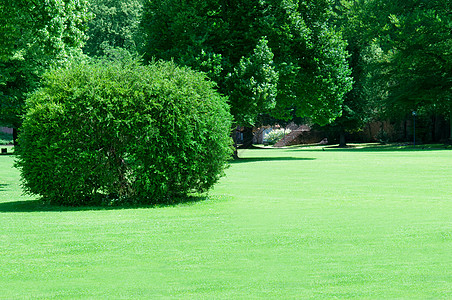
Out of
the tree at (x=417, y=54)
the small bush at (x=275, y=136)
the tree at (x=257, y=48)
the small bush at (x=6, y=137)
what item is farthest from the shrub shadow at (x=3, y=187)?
the small bush at (x=6, y=137)

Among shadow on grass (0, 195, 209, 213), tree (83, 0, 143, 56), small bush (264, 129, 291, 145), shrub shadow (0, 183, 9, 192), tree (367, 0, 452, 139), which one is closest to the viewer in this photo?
shadow on grass (0, 195, 209, 213)

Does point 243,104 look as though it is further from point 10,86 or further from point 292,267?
point 292,267

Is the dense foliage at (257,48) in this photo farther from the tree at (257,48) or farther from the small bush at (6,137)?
the small bush at (6,137)

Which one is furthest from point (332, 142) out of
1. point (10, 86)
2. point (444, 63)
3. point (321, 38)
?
point (10, 86)

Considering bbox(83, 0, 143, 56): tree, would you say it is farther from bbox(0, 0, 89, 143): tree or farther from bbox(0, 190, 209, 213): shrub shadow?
bbox(0, 190, 209, 213): shrub shadow

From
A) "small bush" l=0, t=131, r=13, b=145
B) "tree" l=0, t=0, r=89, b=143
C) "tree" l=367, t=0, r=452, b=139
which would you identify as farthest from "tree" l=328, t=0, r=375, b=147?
"small bush" l=0, t=131, r=13, b=145

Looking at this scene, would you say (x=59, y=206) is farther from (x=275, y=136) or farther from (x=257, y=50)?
(x=275, y=136)

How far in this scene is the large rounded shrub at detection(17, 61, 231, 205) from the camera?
1245 centimetres

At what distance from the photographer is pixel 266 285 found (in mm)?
5703

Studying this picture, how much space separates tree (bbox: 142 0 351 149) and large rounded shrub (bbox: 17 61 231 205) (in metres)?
18.8

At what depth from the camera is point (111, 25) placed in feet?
221

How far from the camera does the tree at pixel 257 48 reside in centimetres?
3294

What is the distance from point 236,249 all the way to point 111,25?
208 feet

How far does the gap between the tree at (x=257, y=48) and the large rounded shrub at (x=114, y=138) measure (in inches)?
740
